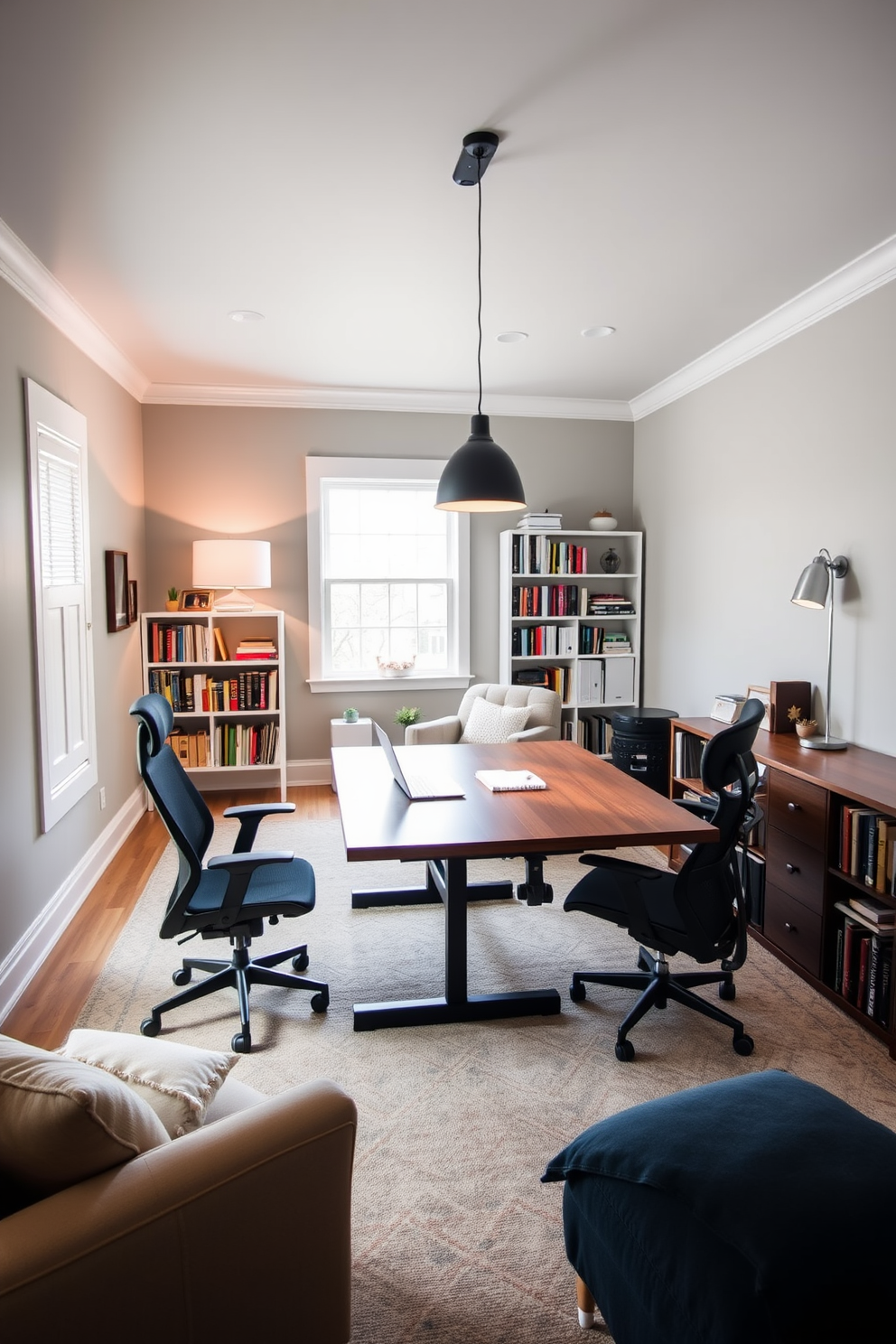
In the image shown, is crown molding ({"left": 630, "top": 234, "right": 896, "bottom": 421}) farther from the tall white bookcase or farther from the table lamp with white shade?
the table lamp with white shade

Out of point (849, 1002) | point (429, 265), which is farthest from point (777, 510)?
point (849, 1002)

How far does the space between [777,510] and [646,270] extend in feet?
4.48

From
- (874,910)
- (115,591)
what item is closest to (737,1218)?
(874,910)

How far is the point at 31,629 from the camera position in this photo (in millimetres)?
3203

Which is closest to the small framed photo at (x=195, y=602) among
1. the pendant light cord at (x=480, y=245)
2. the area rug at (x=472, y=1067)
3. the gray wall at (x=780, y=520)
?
the area rug at (x=472, y=1067)

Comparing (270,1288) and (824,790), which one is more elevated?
(824,790)

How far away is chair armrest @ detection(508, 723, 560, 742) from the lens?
441 centimetres

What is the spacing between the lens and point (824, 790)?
112 inches

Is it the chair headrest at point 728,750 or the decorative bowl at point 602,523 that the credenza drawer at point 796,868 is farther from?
the decorative bowl at point 602,523

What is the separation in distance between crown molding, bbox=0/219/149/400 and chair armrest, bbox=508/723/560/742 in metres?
2.93

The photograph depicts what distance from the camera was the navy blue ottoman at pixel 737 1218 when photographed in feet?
3.74

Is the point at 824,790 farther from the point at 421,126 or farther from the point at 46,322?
the point at 46,322

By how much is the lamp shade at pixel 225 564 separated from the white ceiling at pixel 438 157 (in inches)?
51.8

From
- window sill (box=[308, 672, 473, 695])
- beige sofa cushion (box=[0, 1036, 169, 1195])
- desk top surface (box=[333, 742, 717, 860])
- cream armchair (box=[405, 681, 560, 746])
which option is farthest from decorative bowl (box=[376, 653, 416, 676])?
beige sofa cushion (box=[0, 1036, 169, 1195])
